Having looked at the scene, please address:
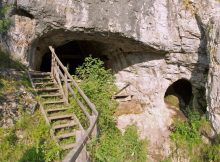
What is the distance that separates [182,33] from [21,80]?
16.5 feet

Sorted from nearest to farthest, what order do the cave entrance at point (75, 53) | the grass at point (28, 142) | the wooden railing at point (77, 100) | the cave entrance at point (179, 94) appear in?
the wooden railing at point (77, 100) < the grass at point (28, 142) < the cave entrance at point (179, 94) < the cave entrance at point (75, 53)

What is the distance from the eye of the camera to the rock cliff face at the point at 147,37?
8656 millimetres

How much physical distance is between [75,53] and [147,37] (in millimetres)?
5890

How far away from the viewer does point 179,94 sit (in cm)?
1184

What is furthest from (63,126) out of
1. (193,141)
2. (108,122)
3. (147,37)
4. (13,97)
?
(147,37)

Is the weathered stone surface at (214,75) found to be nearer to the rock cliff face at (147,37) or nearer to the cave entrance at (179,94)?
the rock cliff face at (147,37)

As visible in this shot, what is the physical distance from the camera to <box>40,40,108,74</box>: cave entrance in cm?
1230

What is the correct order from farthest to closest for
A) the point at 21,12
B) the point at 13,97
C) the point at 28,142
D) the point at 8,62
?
the point at 21,12 < the point at 8,62 < the point at 13,97 < the point at 28,142

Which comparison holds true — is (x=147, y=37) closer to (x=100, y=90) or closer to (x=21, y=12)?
(x=100, y=90)

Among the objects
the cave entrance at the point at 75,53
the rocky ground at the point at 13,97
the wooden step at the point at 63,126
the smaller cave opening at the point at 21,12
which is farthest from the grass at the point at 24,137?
the cave entrance at the point at 75,53

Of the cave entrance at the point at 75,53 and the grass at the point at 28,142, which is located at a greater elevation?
the cave entrance at the point at 75,53

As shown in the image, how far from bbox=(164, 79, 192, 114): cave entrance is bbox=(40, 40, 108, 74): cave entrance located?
2831mm

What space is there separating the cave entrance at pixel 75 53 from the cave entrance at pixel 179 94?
283cm

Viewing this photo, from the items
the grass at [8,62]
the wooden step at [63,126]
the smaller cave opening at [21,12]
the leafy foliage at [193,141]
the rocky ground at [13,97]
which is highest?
the smaller cave opening at [21,12]
